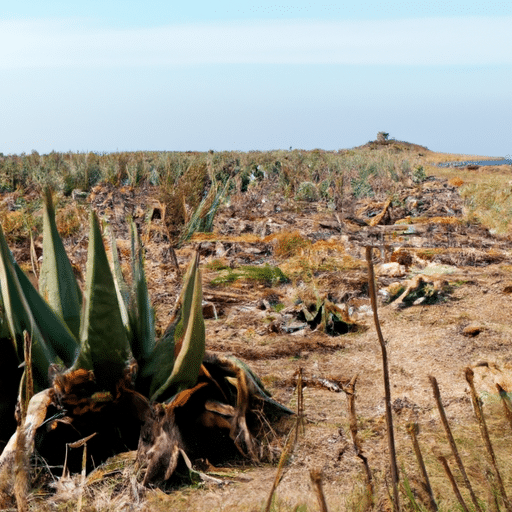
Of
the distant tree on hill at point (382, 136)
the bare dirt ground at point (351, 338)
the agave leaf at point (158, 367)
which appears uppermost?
the distant tree on hill at point (382, 136)

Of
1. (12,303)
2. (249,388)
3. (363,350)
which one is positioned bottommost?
(363,350)

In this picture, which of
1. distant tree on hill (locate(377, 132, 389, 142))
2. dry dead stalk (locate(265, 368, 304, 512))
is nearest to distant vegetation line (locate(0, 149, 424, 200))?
dry dead stalk (locate(265, 368, 304, 512))

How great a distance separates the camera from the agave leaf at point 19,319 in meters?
2.12

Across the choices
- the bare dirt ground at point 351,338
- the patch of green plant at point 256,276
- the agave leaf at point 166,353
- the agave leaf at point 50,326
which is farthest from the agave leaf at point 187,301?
the patch of green plant at point 256,276

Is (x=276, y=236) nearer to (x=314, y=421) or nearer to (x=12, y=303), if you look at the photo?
(x=314, y=421)

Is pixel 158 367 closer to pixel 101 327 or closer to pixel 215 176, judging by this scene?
pixel 101 327

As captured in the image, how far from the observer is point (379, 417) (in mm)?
2783

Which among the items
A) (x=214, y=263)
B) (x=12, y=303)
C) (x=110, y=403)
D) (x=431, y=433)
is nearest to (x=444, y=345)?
(x=431, y=433)

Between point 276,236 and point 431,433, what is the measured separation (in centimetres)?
562

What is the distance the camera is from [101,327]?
2.16 m

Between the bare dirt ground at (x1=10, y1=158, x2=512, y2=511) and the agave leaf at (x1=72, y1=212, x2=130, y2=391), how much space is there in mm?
450

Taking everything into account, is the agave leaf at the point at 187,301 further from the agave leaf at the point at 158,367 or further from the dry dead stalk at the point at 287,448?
the dry dead stalk at the point at 287,448

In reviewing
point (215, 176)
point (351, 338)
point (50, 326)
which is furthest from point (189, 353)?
point (215, 176)

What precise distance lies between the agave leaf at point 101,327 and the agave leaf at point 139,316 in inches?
8.8
